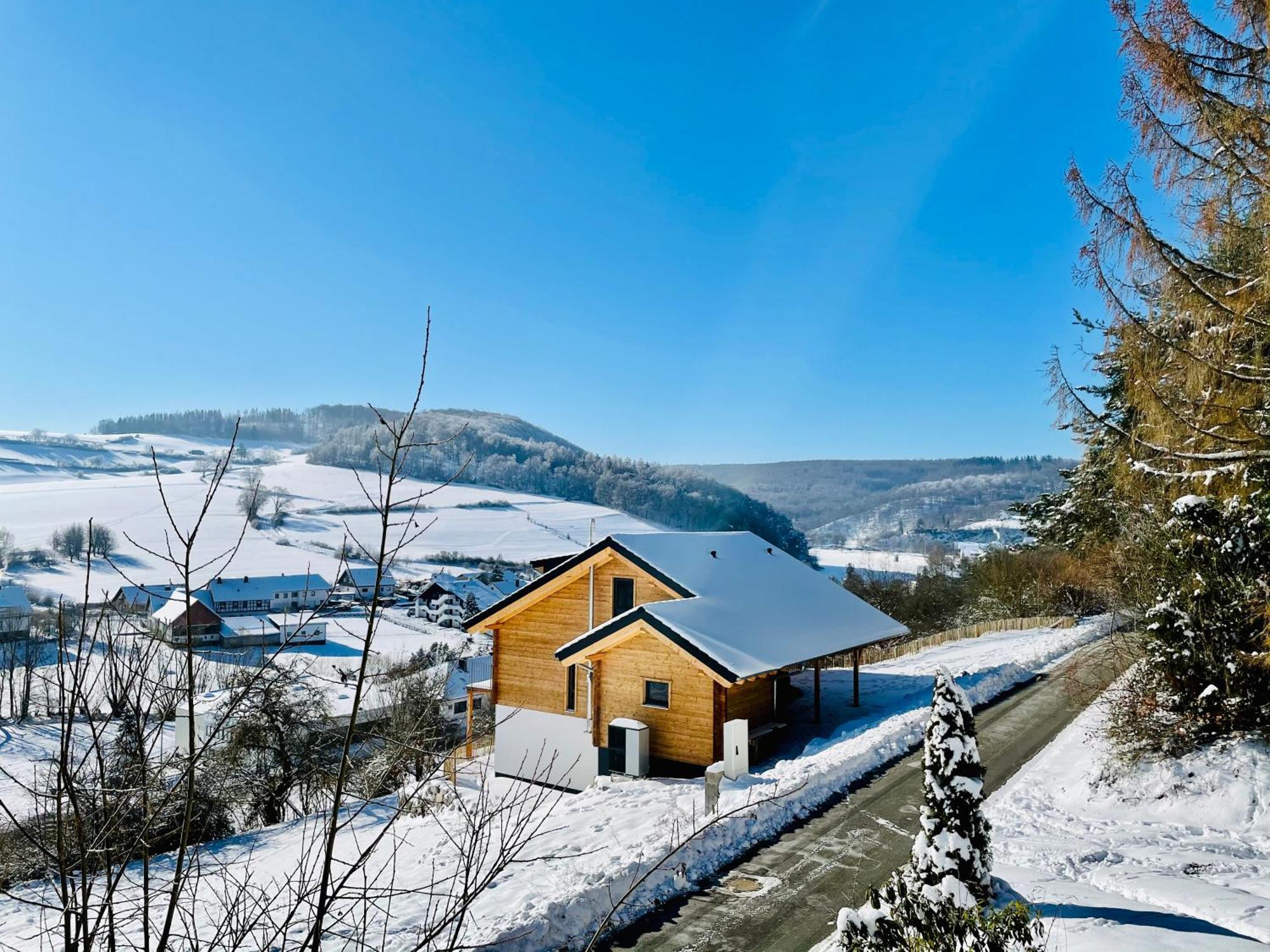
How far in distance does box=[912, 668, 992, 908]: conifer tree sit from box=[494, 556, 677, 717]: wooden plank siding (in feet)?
38.7

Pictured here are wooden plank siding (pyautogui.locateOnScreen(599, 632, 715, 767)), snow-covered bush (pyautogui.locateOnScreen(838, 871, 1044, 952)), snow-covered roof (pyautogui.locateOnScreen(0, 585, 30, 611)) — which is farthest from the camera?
snow-covered roof (pyautogui.locateOnScreen(0, 585, 30, 611))

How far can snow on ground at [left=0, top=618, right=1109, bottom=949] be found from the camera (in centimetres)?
784

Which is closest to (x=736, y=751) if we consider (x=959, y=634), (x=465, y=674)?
(x=959, y=634)

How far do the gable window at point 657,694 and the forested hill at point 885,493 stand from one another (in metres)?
138

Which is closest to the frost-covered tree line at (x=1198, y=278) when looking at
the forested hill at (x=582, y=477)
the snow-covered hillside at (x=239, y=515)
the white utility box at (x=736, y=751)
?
the white utility box at (x=736, y=751)

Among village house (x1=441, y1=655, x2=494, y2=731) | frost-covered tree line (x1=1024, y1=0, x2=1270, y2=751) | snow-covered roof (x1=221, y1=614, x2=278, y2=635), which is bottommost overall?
snow-covered roof (x1=221, y1=614, x2=278, y2=635)

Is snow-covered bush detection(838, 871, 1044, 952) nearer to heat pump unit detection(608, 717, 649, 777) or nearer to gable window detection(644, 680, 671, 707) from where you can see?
heat pump unit detection(608, 717, 649, 777)

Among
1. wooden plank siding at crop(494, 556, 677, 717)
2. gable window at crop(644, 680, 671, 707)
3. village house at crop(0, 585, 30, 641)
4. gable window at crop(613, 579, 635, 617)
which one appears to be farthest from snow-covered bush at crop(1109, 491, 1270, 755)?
village house at crop(0, 585, 30, 641)

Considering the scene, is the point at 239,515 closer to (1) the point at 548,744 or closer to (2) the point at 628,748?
(1) the point at 548,744

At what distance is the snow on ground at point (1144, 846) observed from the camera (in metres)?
6.86

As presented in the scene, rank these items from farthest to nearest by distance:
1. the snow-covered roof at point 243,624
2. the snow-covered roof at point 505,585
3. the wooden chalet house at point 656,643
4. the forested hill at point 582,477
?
1. the forested hill at point 582,477
2. the snow-covered roof at point 505,585
3. the snow-covered roof at point 243,624
4. the wooden chalet house at point 656,643

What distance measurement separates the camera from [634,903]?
328 inches

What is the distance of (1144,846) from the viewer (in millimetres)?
9352

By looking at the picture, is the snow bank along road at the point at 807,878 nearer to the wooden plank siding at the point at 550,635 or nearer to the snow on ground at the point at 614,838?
the snow on ground at the point at 614,838
